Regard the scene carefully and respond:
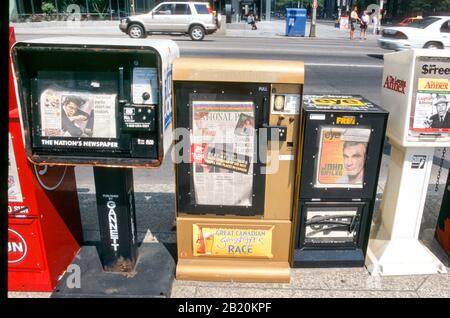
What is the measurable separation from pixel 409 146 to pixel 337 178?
590 mm

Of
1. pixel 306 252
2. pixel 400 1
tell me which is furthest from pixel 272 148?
pixel 400 1

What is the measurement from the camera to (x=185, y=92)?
2795 millimetres

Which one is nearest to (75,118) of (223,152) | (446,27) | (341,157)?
(223,152)

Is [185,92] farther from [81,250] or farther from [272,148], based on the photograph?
[81,250]

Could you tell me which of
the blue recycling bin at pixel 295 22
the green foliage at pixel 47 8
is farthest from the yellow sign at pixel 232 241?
the green foliage at pixel 47 8

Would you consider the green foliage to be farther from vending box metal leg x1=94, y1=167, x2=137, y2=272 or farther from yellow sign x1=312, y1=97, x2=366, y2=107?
yellow sign x1=312, y1=97, x2=366, y2=107

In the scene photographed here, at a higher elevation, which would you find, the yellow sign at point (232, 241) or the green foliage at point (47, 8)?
the green foliage at point (47, 8)

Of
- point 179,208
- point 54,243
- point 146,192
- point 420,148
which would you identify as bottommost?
point 146,192

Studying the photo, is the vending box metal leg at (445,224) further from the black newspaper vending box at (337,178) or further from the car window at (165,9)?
the car window at (165,9)

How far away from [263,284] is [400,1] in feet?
172

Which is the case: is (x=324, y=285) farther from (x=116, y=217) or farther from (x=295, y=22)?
(x=295, y=22)

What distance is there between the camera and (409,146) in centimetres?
305

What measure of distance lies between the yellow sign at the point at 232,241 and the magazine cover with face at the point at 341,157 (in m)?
0.60

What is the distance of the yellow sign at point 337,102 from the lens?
3.12 metres
